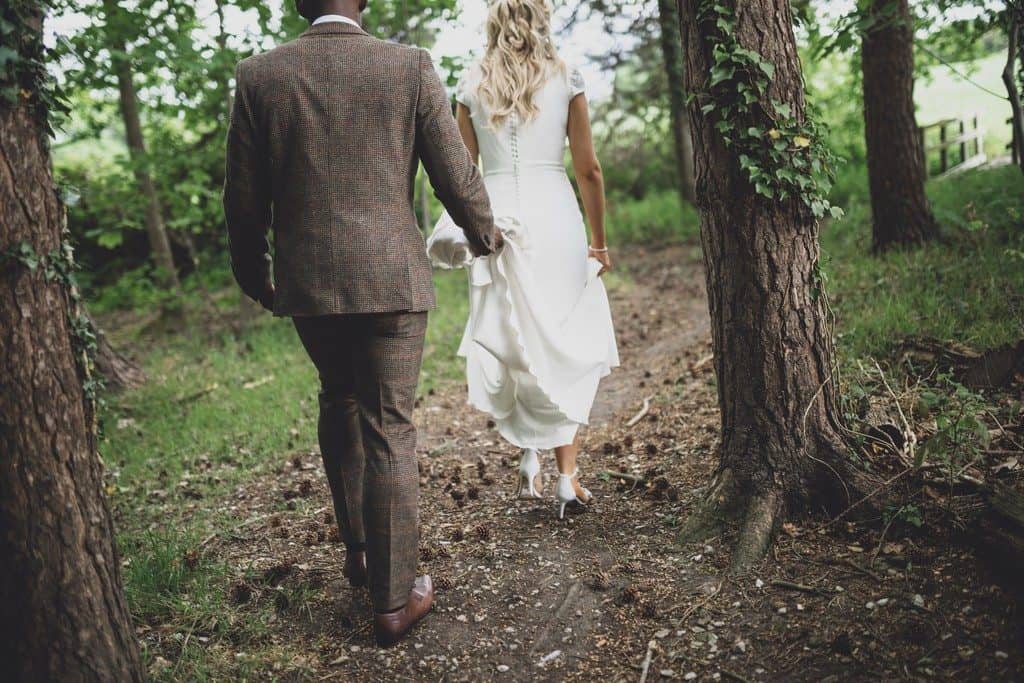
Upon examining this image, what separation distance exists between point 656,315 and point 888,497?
521 centimetres

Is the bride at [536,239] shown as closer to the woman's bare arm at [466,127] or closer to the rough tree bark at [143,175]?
the woman's bare arm at [466,127]

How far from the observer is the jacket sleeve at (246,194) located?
103 inches

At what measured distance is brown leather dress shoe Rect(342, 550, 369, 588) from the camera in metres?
3.18

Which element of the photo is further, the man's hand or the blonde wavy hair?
the blonde wavy hair

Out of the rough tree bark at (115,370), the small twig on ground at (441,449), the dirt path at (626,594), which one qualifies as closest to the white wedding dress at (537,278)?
the dirt path at (626,594)

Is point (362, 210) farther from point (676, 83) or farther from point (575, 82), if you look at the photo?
point (676, 83)

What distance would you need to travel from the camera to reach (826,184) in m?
2.98

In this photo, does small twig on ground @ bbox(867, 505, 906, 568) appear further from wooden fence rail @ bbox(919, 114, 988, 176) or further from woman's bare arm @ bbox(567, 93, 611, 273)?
wooden fence rail @ bbox(919, 114, 988, 176)

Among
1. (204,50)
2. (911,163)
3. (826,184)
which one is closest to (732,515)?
(826,184)

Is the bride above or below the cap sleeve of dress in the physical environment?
below

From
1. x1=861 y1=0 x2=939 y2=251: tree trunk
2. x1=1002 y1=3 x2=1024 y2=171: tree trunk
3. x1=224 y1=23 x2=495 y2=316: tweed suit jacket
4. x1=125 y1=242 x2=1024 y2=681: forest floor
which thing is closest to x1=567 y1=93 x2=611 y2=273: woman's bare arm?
x1=224 y1=23 x2=495 y2=316: tweed suit jacket

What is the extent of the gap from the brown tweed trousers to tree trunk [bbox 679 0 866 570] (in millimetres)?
984

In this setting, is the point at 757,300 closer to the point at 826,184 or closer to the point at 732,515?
the point at 826,184

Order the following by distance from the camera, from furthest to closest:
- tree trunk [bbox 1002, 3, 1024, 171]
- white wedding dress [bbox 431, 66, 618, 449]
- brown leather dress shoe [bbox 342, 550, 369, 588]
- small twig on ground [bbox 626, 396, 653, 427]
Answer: small twig on ground [bbox 626, 396, 653, 427], tree trunk [bbox 1002, 3, 1024, 171], white wedding dress [bbox 431, 66, 618, 449], brown leather dress shoe [bbox 342, 550, 369, 588]
